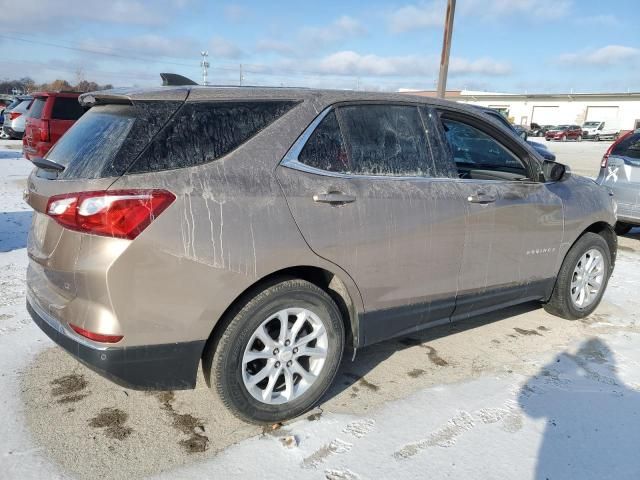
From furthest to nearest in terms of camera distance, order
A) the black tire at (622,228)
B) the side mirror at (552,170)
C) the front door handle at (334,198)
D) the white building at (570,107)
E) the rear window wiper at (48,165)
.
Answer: the white building at (570,107) < the black tire at (622,228) < the side mirror at (552,170) < the front door handle at (334,198) < the rear window wiper at (48,165)

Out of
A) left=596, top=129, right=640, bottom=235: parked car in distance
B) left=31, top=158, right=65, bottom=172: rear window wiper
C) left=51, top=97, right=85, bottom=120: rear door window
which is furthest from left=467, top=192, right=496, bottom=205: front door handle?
left=51, top=97, right=85, bottom=120: rear door window

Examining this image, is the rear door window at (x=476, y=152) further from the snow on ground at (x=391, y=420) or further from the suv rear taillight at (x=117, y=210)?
the suv rear taillight at (x=117, y=210)

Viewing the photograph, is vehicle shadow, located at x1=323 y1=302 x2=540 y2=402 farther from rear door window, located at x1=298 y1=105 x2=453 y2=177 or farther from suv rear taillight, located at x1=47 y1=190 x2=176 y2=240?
suv rear taillight, located at x1=47 y1=190 x2=176 y2=240

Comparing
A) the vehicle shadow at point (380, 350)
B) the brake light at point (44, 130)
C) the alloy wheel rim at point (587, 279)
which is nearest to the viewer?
the vehicle shadow at point (380, 350)

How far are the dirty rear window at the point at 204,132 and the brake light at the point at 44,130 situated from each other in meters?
8.28

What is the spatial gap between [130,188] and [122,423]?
133 centimetres

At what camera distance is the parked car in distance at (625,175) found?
7.17m

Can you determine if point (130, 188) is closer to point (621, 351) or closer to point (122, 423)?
point (122, 423)

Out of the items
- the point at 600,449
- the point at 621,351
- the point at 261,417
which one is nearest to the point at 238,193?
the point at 261,417

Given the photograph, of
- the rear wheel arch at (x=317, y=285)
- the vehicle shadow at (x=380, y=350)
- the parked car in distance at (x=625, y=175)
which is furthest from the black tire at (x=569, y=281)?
the parked car in distance at (x=625, y=175)

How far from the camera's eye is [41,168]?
108 inches

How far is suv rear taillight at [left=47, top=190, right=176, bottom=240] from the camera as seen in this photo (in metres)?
2.27

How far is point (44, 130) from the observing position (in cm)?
958

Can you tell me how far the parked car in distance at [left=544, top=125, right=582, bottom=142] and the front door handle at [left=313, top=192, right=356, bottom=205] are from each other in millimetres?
51730
